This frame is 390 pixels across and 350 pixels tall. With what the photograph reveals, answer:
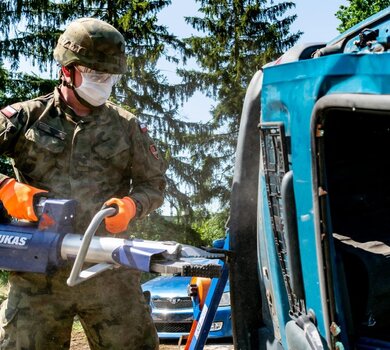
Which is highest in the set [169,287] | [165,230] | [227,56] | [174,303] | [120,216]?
[227,56]

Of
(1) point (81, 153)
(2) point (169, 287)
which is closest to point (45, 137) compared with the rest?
Answer: (1) point (81, 153)

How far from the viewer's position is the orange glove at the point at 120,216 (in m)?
2.92

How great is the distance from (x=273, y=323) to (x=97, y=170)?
1.14m

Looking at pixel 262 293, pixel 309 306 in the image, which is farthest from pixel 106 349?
pixel 309 306

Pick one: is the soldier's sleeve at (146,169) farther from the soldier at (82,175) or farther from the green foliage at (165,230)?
the green foliage at (165,230)

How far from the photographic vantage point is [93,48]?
313 cm

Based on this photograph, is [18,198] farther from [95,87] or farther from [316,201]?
[316,201]

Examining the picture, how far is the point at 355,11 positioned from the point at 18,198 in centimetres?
1491

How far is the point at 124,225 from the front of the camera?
2.97m

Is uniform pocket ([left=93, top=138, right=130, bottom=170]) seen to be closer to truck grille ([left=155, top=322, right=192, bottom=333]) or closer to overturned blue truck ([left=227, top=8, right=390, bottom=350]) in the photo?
overturned blue truck ([left=227, top=8, right=390, bottom=350])

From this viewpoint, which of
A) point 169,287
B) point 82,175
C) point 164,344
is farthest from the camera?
point 169,287

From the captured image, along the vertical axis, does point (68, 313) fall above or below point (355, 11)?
below

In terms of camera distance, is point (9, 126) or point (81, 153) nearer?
point (9, 126)

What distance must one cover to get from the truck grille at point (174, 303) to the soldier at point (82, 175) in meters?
4.18
